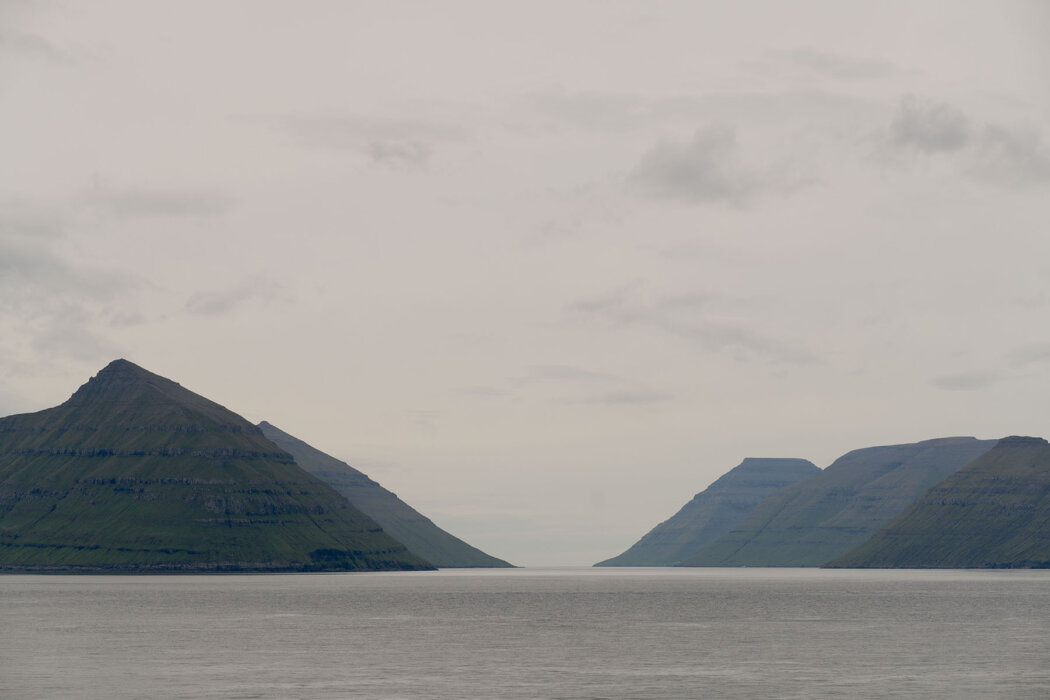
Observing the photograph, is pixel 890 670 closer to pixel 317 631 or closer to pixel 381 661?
pixel 381 661

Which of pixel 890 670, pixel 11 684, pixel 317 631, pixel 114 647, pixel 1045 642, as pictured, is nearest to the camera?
pixel 11 684

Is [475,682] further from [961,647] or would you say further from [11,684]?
[961,647]

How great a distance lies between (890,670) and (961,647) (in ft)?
108

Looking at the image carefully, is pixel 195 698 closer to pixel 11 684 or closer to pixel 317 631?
pixel 11 684

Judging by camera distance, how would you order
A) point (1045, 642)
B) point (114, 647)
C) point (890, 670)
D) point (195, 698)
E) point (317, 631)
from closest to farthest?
point (195, 698) < point (890, 670) < point (114, 647) < point (1045, 642) < point (317, 631)

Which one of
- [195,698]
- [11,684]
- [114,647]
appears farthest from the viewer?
[114,647]

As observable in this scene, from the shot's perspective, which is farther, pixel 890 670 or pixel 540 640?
pixel 540 640

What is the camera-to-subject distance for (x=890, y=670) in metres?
126

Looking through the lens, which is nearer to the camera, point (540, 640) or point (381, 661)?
point (381, 661)

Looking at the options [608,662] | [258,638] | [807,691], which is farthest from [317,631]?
[807,691]

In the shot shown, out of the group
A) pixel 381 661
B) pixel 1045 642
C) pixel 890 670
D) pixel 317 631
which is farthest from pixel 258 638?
pixel 1045 642

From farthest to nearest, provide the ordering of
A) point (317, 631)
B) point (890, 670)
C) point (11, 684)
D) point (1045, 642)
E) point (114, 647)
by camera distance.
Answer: point (317, 631)
point (1045, 642)
point (114, 647)
point (890, 670)
point (11, 684)

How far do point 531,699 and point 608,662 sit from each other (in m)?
33.5

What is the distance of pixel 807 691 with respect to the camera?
4213 inches
